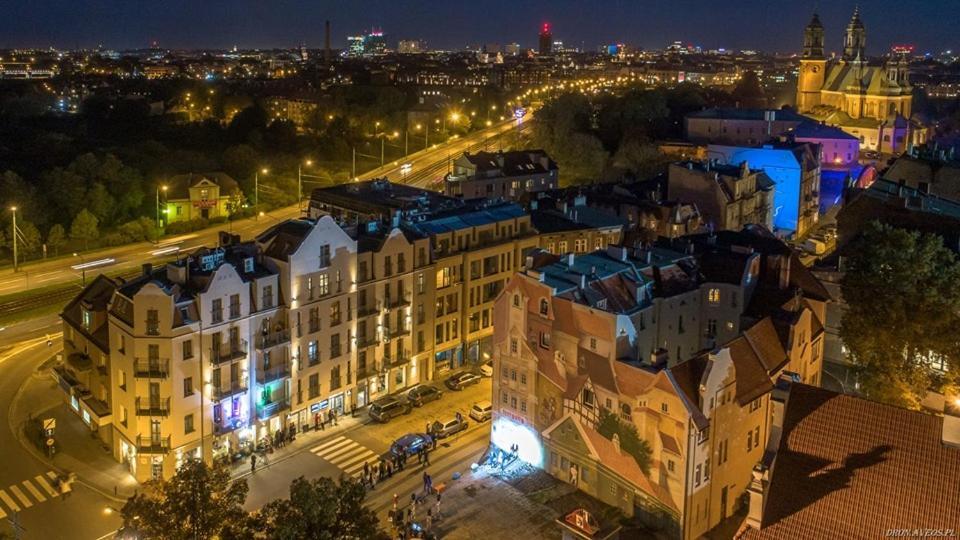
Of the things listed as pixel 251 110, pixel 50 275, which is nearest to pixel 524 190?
pixel 50 275

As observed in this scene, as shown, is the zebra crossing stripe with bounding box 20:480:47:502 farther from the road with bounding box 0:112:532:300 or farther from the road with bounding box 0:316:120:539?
the road with bounding box 0:112:532:300

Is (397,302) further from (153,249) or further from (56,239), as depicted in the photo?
(56,239)

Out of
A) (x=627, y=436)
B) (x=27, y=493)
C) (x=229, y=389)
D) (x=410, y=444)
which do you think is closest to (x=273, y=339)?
(x=229, y=389)

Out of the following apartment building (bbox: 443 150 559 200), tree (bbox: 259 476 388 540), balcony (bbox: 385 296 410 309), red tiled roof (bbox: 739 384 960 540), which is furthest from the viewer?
apartment building (bbox: 443 150 559 200)

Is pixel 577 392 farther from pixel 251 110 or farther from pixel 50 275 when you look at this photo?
pixel 251 110

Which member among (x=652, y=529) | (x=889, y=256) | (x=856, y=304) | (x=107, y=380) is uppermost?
(x=889, y=256)

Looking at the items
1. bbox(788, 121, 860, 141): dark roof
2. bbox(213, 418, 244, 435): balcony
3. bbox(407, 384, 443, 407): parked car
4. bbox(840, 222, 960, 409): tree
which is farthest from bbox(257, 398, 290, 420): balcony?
bbox(788, 121, 860, 141): dark roof
